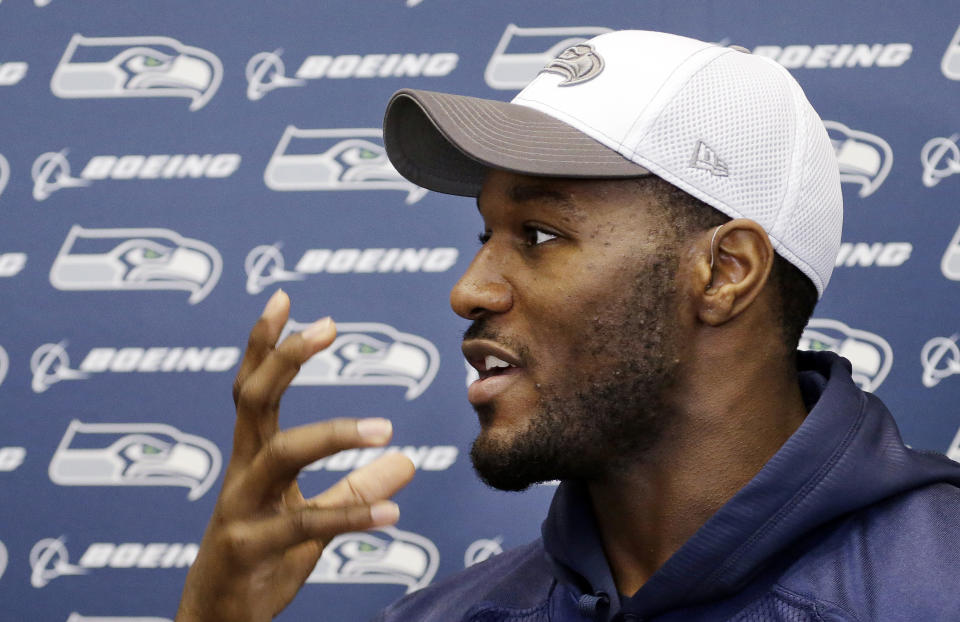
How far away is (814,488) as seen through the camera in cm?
94

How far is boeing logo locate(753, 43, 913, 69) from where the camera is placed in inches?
61.0

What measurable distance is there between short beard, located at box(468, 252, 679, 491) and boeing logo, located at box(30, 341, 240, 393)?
30.5 inches

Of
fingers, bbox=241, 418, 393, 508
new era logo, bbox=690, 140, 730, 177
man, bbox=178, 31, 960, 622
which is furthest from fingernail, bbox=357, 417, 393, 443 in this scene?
new era logo, bbox=690, 140, 730, 177

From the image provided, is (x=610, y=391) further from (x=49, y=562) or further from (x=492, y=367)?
(x=49, y=562)

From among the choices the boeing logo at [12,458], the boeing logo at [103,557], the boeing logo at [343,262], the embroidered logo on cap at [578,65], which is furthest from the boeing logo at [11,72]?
the embroidered logo on cap at [578,65]

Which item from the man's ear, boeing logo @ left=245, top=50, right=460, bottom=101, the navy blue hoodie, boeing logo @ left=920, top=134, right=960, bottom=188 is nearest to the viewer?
the navy blue hoodie

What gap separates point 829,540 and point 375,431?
0.51 meters

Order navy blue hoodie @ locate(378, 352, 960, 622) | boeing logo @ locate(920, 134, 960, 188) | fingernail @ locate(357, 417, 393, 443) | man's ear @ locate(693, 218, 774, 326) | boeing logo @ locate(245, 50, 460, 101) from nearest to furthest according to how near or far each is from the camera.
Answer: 1. fingernail @ locate(357, 417, 393, 443)
2. navy blue hoodie @ locate(378, 352, 960, 622)
3. man's ear @ locate(693, 218, 774, 326)
4. boeing logo @ locate(920, 134, 960, 188)
5. boeing logo @ locate(245, 50, 460, 101)

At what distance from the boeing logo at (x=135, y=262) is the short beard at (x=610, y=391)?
0.82m

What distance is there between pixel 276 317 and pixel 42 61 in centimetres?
118

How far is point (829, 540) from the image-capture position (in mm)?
964

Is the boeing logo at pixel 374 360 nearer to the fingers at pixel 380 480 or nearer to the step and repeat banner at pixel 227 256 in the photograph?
the step and repeat banner at pixel 227 256

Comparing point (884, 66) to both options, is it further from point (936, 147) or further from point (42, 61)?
point (42, 61)

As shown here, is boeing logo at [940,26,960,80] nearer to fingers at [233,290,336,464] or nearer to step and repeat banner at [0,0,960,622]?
step and repeat banner at [0,0,960,622]
